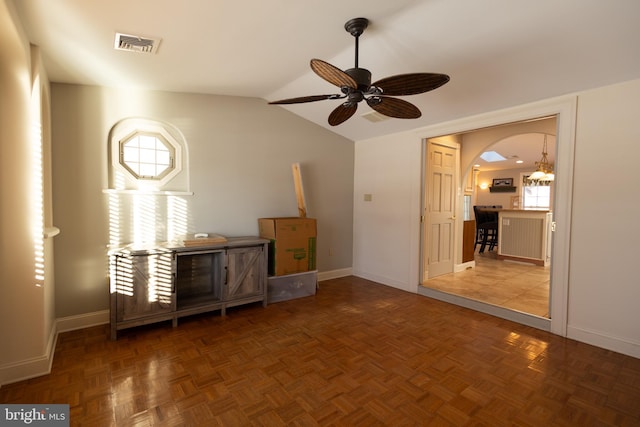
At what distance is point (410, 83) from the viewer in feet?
6.51

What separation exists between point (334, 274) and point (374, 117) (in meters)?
2.57

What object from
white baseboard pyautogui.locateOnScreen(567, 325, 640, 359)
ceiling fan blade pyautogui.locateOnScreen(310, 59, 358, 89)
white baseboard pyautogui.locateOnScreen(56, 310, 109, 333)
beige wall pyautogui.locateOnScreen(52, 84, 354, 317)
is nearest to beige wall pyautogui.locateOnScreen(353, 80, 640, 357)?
white baseboard pyautogui.locateOnScreen(567, 325, 640, 359)

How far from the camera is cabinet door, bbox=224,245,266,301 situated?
3428 millimetres

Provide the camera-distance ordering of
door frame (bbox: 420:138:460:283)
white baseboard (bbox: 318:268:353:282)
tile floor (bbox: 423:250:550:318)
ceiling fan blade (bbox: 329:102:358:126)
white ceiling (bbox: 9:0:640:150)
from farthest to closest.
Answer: white baseboard (bbox: 318:268:353:282), door frame (bbox: 420:138:460:283), tile floor (bbox: 423:250:550:318), ceiling fan blade (bbox: 329:102:358:126), white ceiling (bbox: 9:0:640:150)

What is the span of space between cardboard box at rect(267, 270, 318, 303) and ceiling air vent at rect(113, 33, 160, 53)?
8.85 feet

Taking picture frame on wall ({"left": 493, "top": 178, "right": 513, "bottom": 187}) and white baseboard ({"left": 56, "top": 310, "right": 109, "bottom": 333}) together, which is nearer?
white baseboard ({"left": 56, "top": 310, "right": 109, "bottom": 333})

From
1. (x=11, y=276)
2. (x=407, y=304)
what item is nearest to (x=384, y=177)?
(x=407, y=304)

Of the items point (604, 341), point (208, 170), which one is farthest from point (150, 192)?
point (604, 341)

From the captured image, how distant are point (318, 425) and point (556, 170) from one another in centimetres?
316

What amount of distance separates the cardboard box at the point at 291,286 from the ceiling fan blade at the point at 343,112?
6.91ft

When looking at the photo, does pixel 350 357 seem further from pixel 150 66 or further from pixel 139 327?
pixel 150 66

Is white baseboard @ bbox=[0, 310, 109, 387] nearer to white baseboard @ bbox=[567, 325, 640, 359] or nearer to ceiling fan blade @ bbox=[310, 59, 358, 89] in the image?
ceiling fan blade @ bbox=[310, 59, 358, 89]

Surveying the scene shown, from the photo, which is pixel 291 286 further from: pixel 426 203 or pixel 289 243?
pixel 426 203

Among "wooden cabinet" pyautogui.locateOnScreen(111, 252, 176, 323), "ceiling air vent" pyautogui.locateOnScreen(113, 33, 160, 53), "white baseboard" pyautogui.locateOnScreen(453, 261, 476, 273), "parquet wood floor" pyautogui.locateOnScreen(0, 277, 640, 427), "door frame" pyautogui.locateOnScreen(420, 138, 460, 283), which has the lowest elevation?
"parquet wood floor" pyautogui.locateOnScreen(0, 277, 640, 427)
